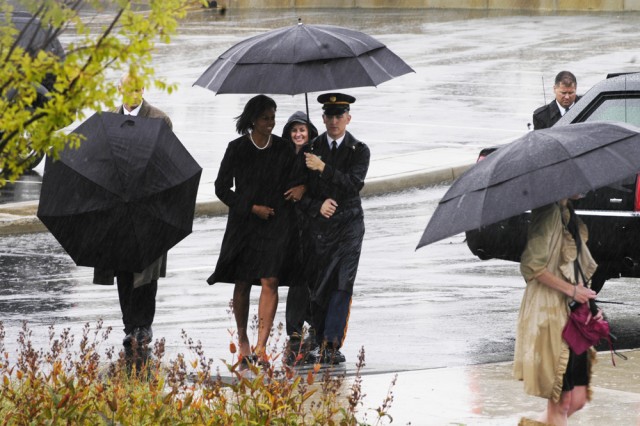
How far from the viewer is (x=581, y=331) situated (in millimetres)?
7336

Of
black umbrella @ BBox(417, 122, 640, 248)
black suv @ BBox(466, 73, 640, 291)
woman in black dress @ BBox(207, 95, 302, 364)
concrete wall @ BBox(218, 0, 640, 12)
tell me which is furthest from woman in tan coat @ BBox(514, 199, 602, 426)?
concrete wall @ BBox(218, 0, 640, 12)

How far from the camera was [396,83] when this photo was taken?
90.8 feet

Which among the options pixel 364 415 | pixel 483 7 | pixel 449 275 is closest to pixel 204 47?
pixel 483 7

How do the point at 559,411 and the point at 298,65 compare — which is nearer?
the point at 559,411

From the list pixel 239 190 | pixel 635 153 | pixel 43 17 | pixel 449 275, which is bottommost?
pixel 449 275

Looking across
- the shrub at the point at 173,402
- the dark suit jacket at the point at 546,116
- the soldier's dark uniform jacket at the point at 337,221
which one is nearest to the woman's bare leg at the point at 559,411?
the shrub at the point at 173,402

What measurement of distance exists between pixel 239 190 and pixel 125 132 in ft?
2.90

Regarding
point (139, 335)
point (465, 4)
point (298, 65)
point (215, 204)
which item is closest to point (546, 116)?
point (298, 65)

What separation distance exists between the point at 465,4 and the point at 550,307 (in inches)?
1297

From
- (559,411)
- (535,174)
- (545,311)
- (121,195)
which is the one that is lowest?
(559,411)

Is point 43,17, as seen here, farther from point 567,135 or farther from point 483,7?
point 483,7

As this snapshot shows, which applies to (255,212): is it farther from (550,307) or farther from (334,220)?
(550,307)

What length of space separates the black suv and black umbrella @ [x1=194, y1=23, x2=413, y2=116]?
1.28 m

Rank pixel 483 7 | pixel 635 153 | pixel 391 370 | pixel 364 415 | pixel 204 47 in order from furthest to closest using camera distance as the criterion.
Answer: pixel 483 7 < pixel 204 47 < pixel 391 370 < pixel 364 415 < pixel 635 153
